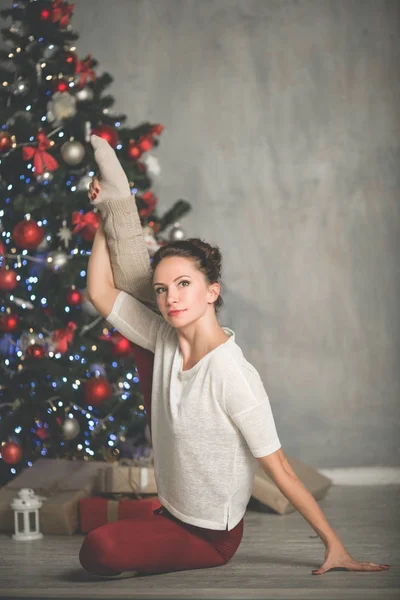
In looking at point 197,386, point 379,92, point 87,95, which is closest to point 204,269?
point 197,386

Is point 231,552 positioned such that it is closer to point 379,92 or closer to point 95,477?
point 95,477

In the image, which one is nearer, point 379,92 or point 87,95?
point 87,95

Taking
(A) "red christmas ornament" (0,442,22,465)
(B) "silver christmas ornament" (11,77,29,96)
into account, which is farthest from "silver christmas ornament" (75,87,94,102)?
(A) "red christmas ornament" (0,442,22,465)

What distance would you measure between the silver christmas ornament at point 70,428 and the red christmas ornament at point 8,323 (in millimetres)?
432

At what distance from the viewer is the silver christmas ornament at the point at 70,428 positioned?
3.34 meters

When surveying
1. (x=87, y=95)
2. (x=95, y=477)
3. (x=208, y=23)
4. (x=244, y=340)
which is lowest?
(x=95, y=477)

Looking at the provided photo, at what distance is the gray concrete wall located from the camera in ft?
13.0

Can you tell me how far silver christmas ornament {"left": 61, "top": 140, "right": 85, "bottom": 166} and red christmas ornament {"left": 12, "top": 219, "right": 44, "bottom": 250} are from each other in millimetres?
303

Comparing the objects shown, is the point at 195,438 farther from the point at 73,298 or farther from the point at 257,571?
the point at 73,298

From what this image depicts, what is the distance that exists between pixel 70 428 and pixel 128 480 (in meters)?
0.46

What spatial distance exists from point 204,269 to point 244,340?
1.86 m

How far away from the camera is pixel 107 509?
2.87 m

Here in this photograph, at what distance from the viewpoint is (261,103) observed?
4.03 m

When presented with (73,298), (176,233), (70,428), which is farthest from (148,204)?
(70,428)
